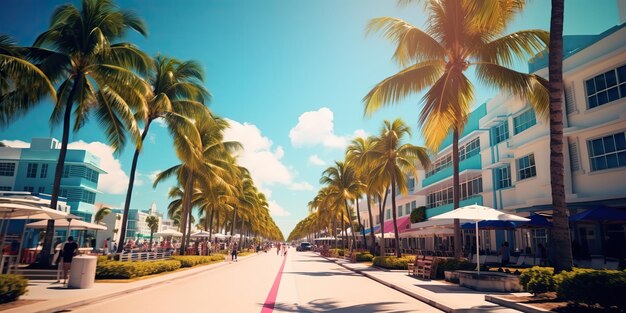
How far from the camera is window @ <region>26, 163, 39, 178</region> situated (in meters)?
53.0

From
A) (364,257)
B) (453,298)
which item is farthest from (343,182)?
(453,298)

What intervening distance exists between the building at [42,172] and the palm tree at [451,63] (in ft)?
165

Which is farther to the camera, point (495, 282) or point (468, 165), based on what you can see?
point (468, 165)

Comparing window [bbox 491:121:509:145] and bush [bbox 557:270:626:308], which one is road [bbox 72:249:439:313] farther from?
window [bbox 491:121:509:145]

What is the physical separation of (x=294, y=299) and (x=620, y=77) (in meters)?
18.7

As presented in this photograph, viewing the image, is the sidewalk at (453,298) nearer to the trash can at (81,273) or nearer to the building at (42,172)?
the trash can at (81,273)

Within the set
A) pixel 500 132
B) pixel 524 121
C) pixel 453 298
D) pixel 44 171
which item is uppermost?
pixel 500 132

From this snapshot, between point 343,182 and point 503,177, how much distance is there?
69.7 feet

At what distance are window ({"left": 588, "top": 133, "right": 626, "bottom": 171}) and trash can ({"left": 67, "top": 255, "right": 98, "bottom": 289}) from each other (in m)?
23.2

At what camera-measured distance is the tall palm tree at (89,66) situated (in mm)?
17859

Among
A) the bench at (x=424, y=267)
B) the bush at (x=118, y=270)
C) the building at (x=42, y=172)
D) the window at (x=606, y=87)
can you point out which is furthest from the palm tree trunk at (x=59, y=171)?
the building at (x=42, y=172)

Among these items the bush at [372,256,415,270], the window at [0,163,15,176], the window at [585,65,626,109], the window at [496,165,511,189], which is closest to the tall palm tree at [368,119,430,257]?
the bush at [372,256,415,270]

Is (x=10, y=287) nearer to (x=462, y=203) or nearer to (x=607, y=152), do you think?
(x=607, y=152)

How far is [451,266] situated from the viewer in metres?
18.4
